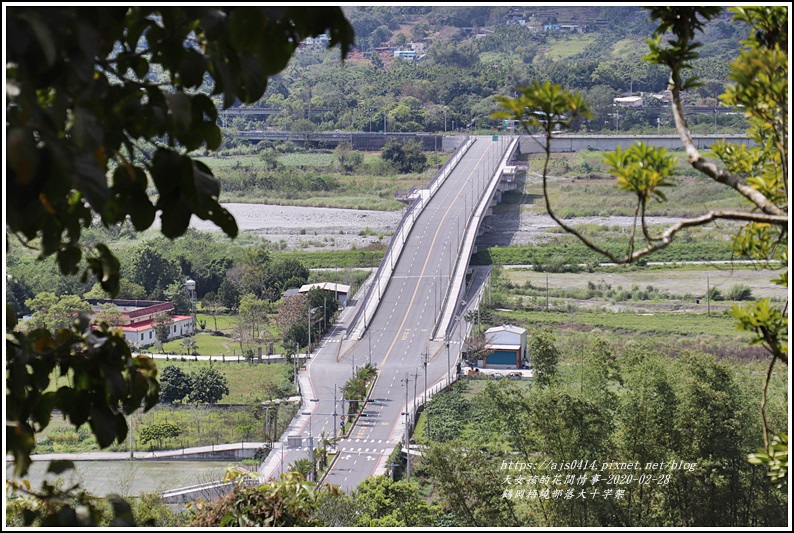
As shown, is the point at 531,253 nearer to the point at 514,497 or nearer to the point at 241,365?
the point at 241,365

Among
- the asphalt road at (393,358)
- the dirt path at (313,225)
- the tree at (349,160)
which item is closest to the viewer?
the asphalt road at (393,358)

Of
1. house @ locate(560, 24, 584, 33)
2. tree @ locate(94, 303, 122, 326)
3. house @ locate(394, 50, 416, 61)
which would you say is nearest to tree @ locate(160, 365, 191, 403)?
tree @ locate(94, 303, 122, 326)

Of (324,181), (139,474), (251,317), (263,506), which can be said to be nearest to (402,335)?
(251,317)

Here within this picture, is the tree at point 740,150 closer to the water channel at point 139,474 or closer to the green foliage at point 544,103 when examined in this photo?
the green foliage at point 544,103

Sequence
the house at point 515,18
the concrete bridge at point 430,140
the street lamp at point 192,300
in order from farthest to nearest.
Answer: the house at point 515,18 → the concrete bridge at point 430,140 → the street lamp at point 192,300

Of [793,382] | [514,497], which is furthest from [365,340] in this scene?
[793,382]

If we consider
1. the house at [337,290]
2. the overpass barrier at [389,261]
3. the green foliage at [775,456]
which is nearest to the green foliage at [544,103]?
the green foliage at [775,456]
